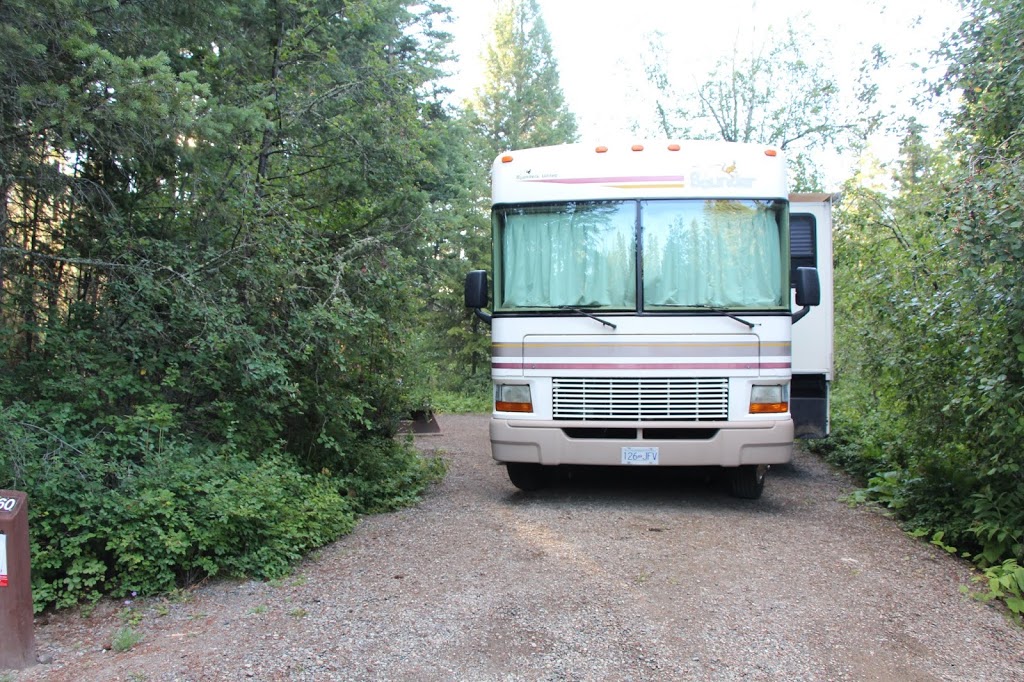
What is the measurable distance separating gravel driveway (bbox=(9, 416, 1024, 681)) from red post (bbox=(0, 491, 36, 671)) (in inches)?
5.4

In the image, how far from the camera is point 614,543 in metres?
6.36

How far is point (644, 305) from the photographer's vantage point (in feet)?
24.5

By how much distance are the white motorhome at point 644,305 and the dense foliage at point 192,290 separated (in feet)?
4.39

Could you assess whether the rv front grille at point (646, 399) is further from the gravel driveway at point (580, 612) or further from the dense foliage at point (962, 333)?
the dense foliage at point (962, 333)

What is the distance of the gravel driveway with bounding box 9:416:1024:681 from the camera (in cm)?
423

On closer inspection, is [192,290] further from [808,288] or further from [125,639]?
[808,288]

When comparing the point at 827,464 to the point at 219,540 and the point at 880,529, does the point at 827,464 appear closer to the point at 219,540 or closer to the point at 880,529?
the point at 880,529

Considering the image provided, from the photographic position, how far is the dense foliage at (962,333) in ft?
18.2

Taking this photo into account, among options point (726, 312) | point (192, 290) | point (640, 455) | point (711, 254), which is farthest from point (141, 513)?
point (711, 254)

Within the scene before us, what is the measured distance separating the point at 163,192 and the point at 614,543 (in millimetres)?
4552

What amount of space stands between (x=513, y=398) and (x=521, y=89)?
26.8 metres

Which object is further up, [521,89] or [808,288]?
[521,89]

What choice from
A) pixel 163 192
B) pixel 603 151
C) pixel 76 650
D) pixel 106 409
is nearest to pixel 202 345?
pixel 106 409

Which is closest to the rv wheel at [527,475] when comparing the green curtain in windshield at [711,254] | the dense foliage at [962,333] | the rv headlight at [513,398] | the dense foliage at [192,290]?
the rv headlight at [513,398]
